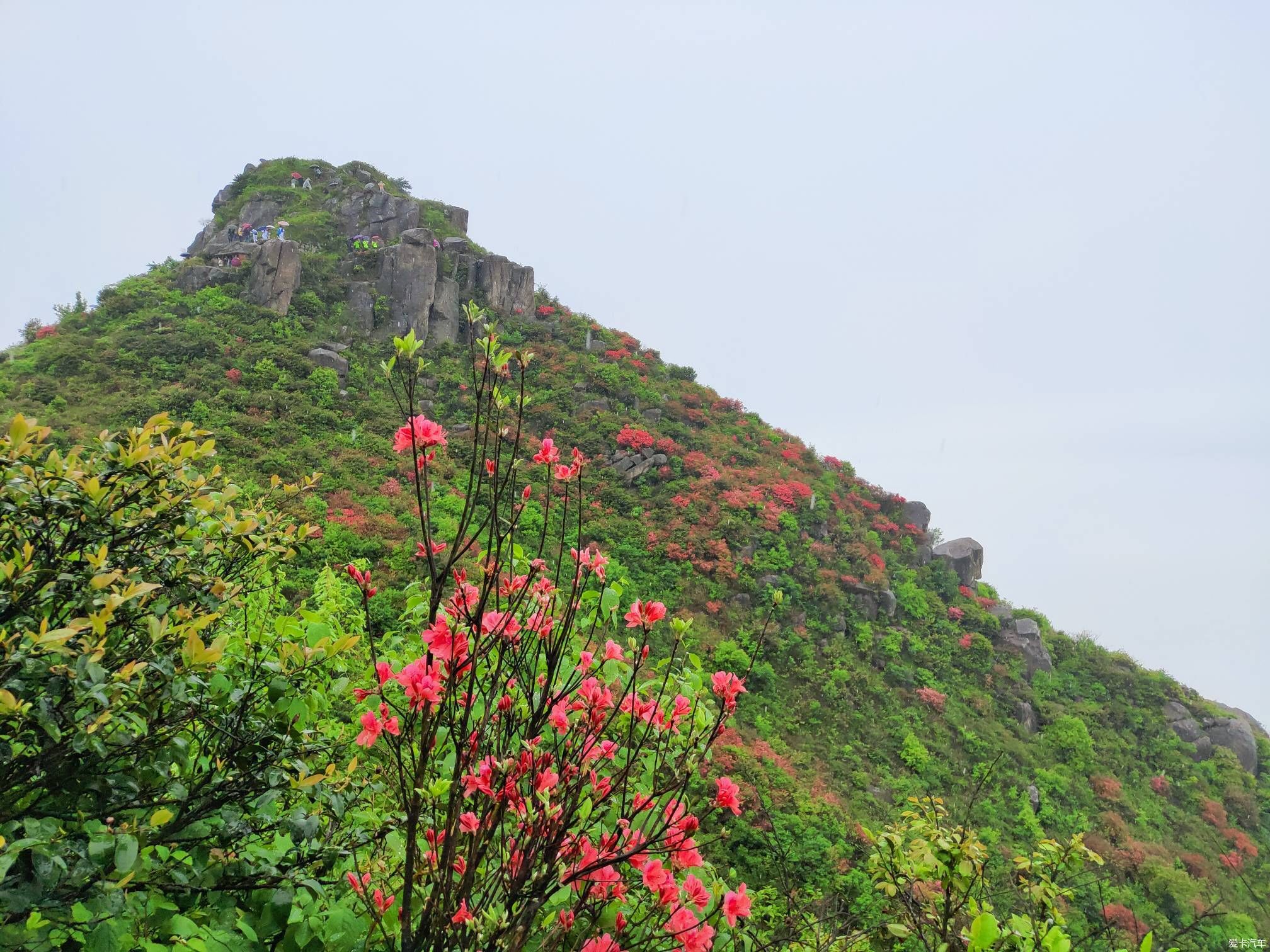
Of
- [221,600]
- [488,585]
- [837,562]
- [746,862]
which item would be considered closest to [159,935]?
[221,600]

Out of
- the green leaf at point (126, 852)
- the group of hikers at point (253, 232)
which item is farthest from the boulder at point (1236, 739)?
the group of hikers at point (253, 232)

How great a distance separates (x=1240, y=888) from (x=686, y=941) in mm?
15549

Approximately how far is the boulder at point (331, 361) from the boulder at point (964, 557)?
1897cm

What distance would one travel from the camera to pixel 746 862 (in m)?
7.39

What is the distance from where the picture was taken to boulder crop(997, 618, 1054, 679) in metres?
16.0

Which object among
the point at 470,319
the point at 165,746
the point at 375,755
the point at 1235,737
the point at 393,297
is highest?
the point at 393,297

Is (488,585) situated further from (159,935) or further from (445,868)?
(159,935)

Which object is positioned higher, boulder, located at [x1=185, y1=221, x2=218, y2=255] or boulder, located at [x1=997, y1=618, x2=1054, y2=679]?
boulder, located at [x1=185, y1=221, x2=218, y2=255]

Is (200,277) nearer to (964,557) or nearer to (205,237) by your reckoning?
(205,237)

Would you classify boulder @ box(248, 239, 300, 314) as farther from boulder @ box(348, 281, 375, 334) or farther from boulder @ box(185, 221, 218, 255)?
boulder @ box(185, 221, 218, 255)

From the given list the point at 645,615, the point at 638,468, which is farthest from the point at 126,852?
the point at 638,468

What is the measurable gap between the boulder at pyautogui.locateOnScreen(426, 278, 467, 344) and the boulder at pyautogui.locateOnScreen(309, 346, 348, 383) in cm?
351

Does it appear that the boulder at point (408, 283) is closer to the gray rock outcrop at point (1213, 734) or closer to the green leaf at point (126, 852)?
the green leaf at point (126, 852)

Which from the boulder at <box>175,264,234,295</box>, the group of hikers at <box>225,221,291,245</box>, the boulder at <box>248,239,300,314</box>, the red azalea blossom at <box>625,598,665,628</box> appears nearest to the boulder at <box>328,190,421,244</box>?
the group of hikers at <box>225,221,291,245</box>
